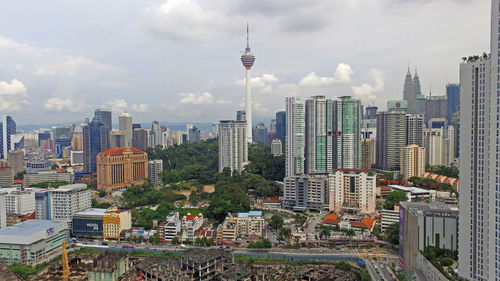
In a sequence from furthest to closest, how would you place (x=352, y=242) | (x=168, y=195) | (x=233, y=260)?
(x=168, y=195), (x=352, y=242), (x=233, y=260)

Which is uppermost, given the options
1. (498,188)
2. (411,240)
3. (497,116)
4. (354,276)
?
(497,116)

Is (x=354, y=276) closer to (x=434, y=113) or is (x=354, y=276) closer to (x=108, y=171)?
(x=108, y=171)

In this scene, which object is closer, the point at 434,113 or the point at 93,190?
the point at 93,190

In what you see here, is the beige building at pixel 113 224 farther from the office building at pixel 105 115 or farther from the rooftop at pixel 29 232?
the office building at pixel 105 115

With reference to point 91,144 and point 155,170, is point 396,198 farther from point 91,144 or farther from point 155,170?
point 91,144

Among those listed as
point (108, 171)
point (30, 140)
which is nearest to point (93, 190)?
point (108, 171)

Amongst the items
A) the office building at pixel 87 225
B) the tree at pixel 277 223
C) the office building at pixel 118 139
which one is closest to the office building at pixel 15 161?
the office building at pixel 118 139

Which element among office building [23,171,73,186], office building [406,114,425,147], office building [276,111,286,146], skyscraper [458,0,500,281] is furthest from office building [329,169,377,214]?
office building [276,111,286,146]
